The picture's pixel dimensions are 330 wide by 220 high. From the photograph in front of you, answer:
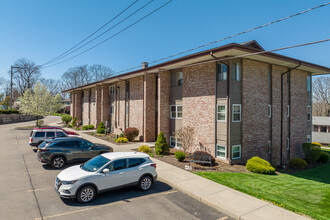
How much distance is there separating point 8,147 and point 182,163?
15.5 meters

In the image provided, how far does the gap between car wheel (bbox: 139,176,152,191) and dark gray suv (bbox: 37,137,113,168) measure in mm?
5631

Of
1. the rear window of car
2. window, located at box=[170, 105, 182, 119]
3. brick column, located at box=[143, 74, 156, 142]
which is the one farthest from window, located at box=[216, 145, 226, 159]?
the rear window of car

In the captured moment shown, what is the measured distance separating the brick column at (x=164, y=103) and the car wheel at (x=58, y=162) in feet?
30.4

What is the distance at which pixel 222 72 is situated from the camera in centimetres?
1524

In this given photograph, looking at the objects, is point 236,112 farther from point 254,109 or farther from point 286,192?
point 286,192

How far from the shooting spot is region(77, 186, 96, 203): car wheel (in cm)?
749

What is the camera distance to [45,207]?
727 cm

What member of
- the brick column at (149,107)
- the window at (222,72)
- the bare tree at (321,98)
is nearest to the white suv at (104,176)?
the window at (222,72)

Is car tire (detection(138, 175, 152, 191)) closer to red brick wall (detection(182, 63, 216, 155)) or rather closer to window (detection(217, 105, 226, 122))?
red brick wall (detection(182, 63, 216, 155))

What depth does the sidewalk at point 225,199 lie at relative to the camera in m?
7.02

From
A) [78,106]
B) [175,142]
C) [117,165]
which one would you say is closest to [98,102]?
[78,106]

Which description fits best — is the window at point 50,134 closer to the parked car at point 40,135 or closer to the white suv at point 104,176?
the parked car at point 40,135

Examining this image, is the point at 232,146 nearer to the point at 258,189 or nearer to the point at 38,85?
the point at 258,189

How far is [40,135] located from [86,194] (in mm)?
11587
